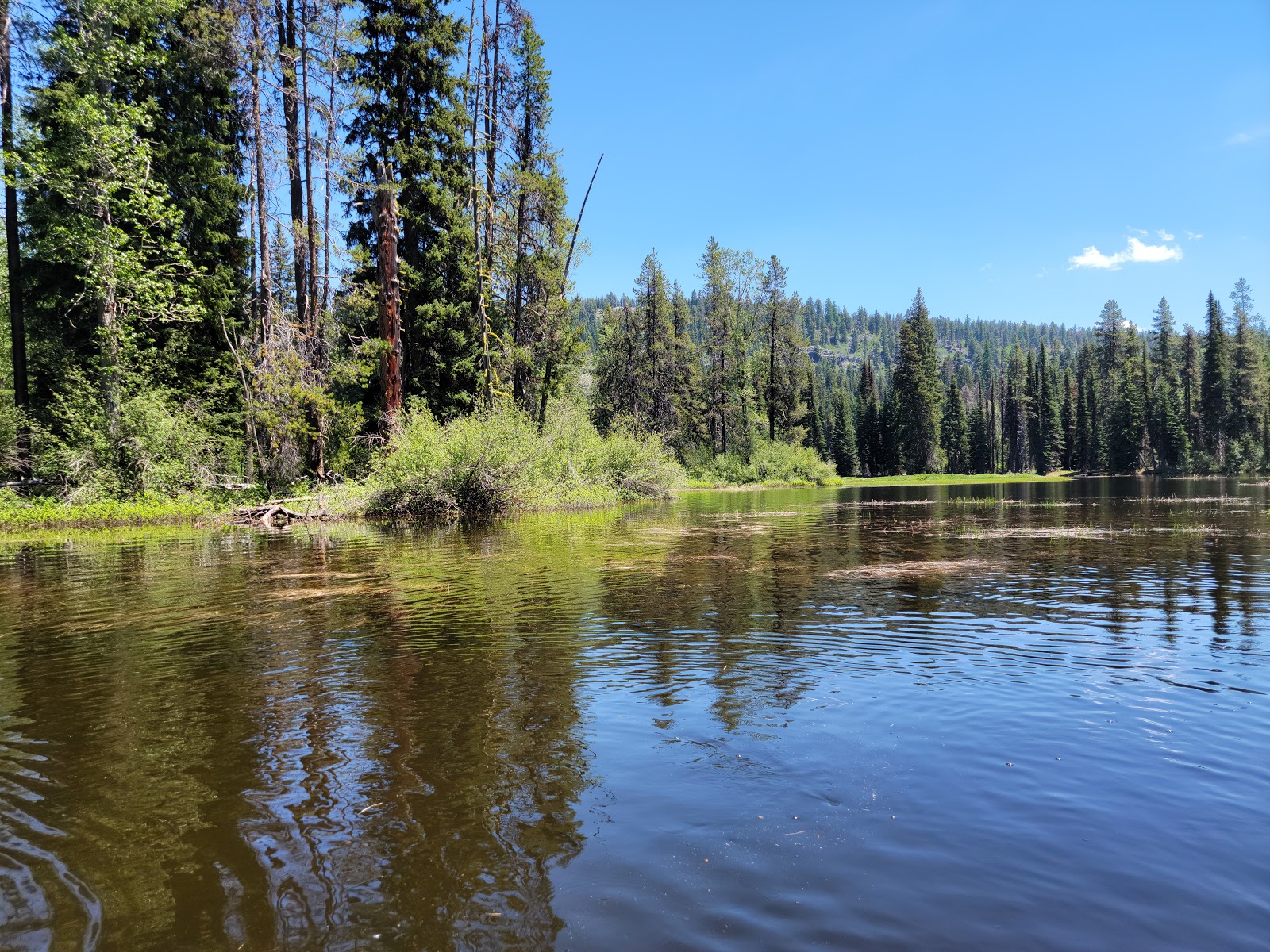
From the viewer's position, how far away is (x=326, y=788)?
4.12m

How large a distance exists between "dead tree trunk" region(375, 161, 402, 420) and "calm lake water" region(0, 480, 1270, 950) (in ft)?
55.6

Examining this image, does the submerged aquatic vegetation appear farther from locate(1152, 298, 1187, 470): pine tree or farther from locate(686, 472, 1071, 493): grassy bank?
locate(1152, 298, 1187, 470): pine tree

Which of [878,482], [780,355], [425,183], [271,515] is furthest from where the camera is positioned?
[878,482]

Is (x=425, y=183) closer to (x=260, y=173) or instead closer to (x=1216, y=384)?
(x=260, y=173)

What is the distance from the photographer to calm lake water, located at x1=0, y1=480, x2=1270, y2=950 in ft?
9.54

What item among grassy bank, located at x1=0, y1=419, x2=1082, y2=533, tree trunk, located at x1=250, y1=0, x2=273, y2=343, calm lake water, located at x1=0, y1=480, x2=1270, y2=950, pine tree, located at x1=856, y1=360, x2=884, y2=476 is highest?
tree trunk, located at x1=250, y1=0, x2=273, y2=343

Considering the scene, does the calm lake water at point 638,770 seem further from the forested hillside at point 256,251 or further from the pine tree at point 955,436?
the pine tree at point 955,436

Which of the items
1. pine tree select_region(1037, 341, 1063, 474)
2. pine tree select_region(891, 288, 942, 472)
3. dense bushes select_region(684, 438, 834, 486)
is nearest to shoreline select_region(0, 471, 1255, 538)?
dense bushes select_region(684, 438, 834, 486)

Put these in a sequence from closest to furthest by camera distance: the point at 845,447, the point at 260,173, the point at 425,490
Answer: the point at 425,490 < the point at 260,173 < the point at 845,447

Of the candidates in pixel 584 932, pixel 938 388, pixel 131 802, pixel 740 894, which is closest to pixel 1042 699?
pixel 740 894

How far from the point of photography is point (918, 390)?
88375 mm

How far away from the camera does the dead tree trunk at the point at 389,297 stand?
2578cm

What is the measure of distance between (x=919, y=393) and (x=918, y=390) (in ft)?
1.78

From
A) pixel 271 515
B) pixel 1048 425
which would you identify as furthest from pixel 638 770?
pixel 1048 425
